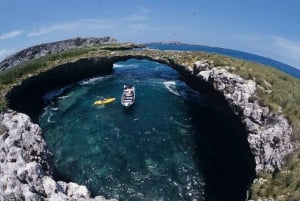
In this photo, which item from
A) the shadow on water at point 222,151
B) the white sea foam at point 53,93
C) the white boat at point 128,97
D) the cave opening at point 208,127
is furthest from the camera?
the white sea foam at point 53,93

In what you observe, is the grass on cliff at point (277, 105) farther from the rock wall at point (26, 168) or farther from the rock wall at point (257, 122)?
the rock wall at point (26, 168)

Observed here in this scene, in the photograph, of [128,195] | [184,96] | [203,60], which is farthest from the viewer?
[184,96]

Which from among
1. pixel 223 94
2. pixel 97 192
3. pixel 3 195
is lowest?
pixel 97 192

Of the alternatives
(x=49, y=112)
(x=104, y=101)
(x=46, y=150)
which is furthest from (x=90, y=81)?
(x=46, y=150)

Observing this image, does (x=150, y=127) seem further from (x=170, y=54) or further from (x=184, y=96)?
(x=170, y=54)

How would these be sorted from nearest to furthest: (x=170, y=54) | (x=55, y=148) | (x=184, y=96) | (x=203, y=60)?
1. (x=55, y=148)
2. (x=203, y=60)
3. (x=184, y=96)
4. (x=170, y=54)

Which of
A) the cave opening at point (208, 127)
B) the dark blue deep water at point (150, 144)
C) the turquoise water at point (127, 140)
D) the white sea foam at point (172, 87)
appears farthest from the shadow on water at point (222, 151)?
the white sea foam at point (172, 87)

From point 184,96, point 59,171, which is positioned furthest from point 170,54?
point 59,171
